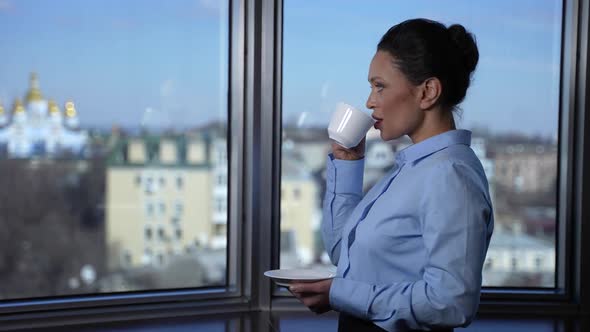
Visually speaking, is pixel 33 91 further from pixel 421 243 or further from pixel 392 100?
pixel 421 243

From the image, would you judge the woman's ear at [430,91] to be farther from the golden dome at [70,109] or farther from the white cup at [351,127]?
the golden dome at [70,109]

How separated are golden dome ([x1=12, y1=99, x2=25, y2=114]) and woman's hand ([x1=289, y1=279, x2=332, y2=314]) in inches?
43.0

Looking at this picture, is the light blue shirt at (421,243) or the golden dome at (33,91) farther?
the golden dome at (33,91)

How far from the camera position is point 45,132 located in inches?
78.5

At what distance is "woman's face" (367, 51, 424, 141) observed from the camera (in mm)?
1200

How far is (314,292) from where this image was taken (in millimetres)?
1228

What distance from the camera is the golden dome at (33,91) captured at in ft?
6.49

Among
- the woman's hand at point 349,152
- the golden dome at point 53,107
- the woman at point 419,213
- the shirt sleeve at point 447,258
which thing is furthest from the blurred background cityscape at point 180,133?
the shirt sleeve at point 447,258

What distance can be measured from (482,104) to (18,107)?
1377mm

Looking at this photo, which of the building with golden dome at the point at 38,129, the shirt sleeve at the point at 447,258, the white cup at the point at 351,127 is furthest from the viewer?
the building with golden dome at the point at 38,129

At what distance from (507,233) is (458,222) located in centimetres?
132

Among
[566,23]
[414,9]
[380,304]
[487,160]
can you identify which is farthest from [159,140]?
[566,23]

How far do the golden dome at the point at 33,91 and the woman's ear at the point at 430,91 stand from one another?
47.5 inches

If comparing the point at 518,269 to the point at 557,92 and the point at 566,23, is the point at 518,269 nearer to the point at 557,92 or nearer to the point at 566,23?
the point at 557,92
